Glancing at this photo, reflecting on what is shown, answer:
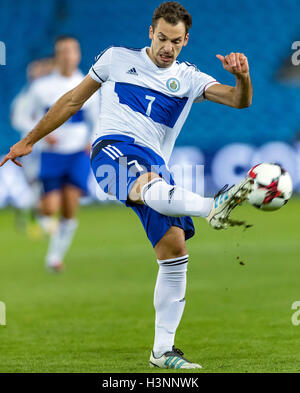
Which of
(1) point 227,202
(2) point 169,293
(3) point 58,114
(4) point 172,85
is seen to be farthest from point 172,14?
(2) point 169,293

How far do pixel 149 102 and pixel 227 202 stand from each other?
1163mm

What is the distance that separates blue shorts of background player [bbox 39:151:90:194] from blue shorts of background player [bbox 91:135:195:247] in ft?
17.3

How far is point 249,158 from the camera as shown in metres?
17.0

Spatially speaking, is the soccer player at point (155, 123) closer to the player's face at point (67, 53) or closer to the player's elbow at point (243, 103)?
the player's elbow at point (243, 103)

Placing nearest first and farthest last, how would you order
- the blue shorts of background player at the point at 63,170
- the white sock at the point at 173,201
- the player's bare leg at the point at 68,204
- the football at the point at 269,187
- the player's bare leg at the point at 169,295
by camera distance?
the football at the point at 269,187
the white sock at the point at 173,201
the player's bare leg at the point at 169,295
the player's bare leg at the point at 68,204
the blue shorts of background player at the point at 63,170

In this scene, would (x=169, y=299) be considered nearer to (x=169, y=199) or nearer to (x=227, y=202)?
(x=169, y=199)

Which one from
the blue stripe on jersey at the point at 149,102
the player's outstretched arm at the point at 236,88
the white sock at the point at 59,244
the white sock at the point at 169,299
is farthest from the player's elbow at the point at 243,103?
the white sock at the point at 59,244

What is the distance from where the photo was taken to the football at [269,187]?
417cm

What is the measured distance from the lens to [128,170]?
4.80 metres

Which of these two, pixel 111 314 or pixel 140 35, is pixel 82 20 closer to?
pixel 140 35

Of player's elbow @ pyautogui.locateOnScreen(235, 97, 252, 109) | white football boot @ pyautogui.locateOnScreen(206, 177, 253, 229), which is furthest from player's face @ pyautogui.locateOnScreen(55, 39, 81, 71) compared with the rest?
white football boot @ pyautogui.locateOnScreen(206, 177, 253, 229)

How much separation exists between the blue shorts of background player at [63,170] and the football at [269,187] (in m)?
6.22

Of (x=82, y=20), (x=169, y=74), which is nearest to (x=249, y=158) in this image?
(x=82, y=20)

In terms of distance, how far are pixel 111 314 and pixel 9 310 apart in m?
1.01
